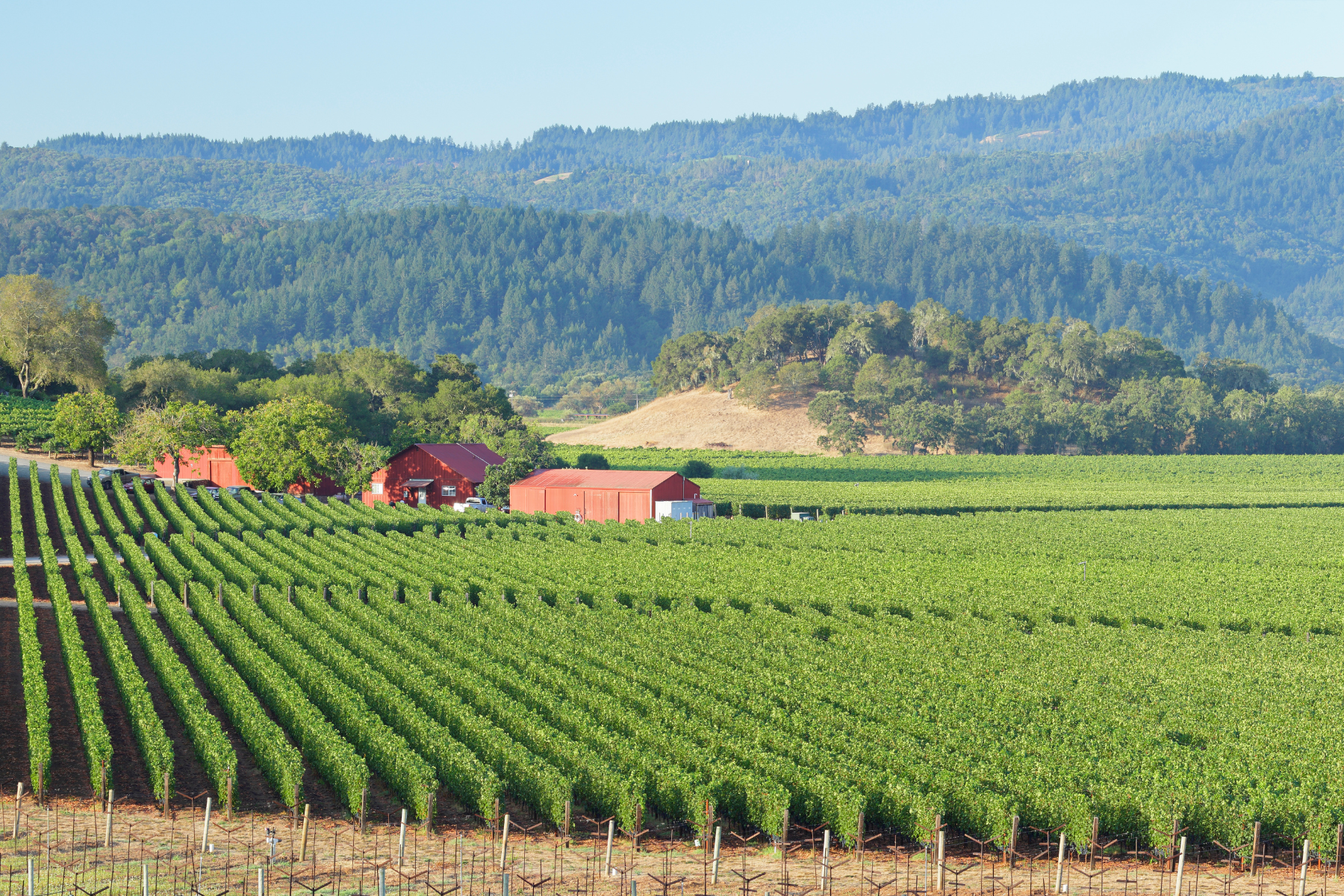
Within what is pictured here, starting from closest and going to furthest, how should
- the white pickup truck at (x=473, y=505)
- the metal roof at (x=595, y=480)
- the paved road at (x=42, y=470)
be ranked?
the paved road at (x=42, y=470) < the white pickup truck at (x=473, y=505) < the metal roof at (x=595, y=480)

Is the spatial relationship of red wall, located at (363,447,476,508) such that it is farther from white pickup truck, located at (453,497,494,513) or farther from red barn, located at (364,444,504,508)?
white pickup truck, located at (453,497,494,513)

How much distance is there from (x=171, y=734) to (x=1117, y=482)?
83019 millimetres

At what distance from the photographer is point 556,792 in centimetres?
2239

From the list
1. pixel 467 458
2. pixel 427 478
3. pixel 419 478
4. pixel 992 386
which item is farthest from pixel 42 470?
pixel 992 386

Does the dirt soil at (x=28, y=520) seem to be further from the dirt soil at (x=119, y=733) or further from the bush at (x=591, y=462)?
the bush at (x=591, y=462)

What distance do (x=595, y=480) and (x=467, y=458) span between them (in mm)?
11191

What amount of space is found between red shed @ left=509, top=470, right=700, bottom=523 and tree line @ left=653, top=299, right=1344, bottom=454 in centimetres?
5460

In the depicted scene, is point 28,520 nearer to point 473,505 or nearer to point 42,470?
point 42,470

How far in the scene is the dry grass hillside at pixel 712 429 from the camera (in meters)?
138

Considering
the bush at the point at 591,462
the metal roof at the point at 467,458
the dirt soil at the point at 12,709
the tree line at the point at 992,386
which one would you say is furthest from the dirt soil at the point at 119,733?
the tree line at the point at 992,386

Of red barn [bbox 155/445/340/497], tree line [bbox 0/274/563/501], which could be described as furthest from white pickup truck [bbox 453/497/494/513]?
red barn [bbox 155/445/340/497]

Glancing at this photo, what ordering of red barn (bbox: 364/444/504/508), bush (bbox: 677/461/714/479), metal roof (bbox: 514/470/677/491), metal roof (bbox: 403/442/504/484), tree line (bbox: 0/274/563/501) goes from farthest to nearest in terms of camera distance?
bush (bbox: 677/461/714/479)
metal roof (bbox: 403/442/504/484)
red barn (bbox: 364/444/504/508)
tree line (bbox: 0/274/563/501)
metal roof (bbox: 514/470/677/491)

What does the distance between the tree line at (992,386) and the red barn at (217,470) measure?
59.3m

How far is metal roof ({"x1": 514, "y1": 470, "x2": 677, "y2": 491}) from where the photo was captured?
74.0m
